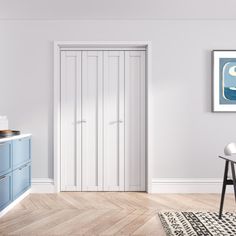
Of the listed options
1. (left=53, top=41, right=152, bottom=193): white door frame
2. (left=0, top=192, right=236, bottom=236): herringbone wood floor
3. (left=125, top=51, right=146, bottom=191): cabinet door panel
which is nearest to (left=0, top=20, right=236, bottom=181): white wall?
(left=53, top=41, right=152, bottom=193): white door frame

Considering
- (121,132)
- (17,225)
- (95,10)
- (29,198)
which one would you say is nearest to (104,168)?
(121,132)

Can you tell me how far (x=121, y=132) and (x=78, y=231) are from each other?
2.04 meters

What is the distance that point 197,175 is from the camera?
5.07 m

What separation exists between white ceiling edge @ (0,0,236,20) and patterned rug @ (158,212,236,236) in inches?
99.7

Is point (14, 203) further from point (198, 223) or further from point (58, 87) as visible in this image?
point (198, 223)

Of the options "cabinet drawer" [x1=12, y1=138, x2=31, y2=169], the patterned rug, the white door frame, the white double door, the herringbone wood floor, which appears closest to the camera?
the patterned rug

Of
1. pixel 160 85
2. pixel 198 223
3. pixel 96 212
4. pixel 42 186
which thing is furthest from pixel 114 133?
pixel 198 223

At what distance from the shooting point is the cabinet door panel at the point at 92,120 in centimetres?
513

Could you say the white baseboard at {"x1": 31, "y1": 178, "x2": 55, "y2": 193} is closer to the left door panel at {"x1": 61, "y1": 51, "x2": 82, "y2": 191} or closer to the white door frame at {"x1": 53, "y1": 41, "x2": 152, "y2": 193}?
the white door frame at {"x1": 53, "y1": 41, "x2": 152, "y2": 193}

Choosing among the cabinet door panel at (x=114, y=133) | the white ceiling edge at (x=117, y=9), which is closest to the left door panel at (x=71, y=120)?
the cabinet door panel at (x=114, y=133)

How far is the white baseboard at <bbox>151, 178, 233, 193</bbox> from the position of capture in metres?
5.03

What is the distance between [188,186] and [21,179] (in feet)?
7.61

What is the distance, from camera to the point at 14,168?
429 centimetres

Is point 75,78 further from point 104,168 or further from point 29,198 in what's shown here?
point 29,198
